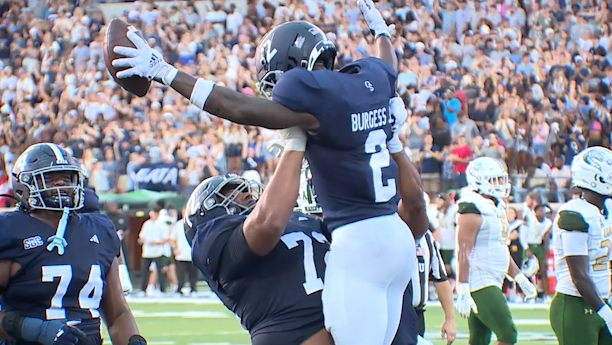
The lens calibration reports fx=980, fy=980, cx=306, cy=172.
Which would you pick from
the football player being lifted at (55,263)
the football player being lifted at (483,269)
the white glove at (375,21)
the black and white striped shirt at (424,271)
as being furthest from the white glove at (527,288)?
the football player being lifted at (55,263)

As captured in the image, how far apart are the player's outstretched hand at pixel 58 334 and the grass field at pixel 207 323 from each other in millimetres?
5420

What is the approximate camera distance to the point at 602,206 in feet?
18.2

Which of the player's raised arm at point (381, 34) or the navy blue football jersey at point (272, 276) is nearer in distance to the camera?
the navy blue football jersey at point (272, 276)

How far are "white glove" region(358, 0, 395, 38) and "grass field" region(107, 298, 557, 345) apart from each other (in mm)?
5109

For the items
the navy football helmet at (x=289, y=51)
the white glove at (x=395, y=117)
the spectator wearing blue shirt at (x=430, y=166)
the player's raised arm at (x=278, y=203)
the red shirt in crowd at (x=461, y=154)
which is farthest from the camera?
the red shirt in crowd at (x=461, y=154)

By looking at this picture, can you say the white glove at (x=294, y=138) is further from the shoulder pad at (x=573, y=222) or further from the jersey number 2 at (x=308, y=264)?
the shoulder pad at (x=573, y=222)

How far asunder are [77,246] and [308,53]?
1.37 m

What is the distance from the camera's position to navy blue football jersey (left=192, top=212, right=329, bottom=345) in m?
3.37

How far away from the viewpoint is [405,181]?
378cm

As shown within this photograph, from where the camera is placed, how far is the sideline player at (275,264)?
3.31 metres

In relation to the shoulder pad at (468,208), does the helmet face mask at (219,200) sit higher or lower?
higher

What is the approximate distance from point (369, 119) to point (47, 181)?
60.8 inches

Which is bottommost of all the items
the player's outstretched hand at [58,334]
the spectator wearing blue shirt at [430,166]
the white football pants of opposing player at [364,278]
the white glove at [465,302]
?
the spectator wearing blue shirt at [430,166]

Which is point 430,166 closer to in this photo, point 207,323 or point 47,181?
point 207,323
